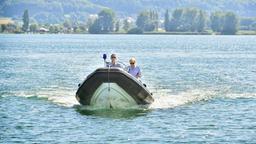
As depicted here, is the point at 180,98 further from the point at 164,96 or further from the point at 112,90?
the point at 112,90

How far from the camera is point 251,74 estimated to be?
58375 mm

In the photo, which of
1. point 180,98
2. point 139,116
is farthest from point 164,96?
point 139,116

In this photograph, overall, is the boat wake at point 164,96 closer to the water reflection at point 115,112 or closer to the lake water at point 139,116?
the lake water at point 139,116

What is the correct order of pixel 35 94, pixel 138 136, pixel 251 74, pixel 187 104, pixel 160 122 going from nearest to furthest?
pixel 138 136 < pixel 160 122 < pixel 187 104 < pixel 35 94 < pixel 251 74

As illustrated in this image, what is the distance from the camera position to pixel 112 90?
32.4 metres

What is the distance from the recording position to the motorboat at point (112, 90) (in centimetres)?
3200

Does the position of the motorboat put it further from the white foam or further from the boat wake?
the white foam

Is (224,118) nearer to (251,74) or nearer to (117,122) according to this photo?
(117,122)

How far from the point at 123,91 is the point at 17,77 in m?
22.6

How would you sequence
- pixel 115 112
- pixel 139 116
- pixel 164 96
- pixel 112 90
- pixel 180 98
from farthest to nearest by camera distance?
pixel 164 96 < pixel 180 98 < pixel 112 90 < pixel 115 112 < pixel 139 116

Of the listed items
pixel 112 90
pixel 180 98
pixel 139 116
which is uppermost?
pixel 112 90

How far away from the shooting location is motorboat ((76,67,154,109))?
3200 centimetres

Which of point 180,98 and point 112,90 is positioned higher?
point 112,90

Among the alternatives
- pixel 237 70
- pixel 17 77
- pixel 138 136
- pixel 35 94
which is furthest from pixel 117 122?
pixel 237 70
